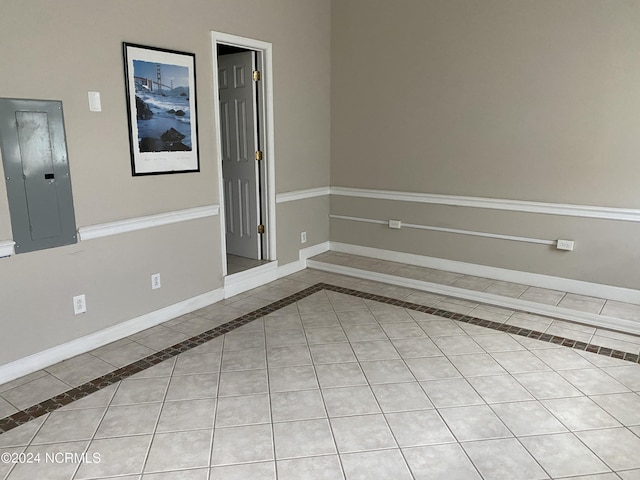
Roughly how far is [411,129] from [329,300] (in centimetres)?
201

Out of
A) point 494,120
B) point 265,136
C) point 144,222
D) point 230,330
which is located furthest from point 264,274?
point 494,120

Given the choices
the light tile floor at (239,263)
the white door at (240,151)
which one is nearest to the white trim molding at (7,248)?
the light tile floor at (239,263)

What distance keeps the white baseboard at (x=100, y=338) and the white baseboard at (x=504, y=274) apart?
1.88 m

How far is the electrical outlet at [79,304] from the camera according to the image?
10.6ft

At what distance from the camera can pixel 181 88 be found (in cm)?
374

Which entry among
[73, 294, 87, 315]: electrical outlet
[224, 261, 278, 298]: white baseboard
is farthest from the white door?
[73, 294, 87, 315]: electrical outlet

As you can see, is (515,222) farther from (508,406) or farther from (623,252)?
(508,406)

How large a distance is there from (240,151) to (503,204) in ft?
8.70

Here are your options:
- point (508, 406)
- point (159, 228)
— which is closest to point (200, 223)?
point (159, 228)

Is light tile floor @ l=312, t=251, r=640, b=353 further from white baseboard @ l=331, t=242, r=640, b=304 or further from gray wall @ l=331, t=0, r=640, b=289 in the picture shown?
gray wall @ l=331, t=0, r=640, b=289

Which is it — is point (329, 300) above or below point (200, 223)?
below

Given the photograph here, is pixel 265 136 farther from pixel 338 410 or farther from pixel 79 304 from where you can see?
pixel 338 410

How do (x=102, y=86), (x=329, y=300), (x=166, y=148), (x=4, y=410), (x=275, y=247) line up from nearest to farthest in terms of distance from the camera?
1. (x=4, y=410)
2. (x=102, y=86)
3. (x=166, y=148)
4. (x=329, y=300)
5. (x=275, y=247)

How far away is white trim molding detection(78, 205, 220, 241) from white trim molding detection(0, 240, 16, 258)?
1.35ft
